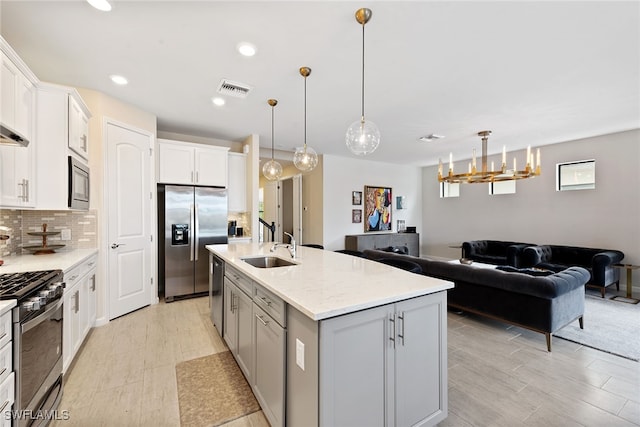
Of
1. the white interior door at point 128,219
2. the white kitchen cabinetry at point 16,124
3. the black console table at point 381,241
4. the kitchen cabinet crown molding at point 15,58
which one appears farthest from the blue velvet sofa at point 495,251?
the kitchen cabinet crown molding at point 15,58

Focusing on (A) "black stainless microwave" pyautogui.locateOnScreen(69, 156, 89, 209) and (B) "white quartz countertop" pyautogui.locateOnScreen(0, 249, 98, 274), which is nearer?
(B) "white quartz countertop" pyautogui.locateOnScreen(0, 249, 98, 274)

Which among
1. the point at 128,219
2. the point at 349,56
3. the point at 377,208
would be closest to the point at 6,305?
the point at 128,219

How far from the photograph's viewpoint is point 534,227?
239 inches

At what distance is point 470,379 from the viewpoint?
2.27 m

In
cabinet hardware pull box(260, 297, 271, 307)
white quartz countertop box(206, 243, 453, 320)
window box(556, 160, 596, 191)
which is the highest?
window box(556, 160, 596, 191)

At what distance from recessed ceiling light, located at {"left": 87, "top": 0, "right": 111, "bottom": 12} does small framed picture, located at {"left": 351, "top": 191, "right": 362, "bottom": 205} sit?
19.1ft

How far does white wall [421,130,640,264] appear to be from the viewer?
485 cm

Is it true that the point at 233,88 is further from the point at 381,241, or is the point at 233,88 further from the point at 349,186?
the point at 381,241

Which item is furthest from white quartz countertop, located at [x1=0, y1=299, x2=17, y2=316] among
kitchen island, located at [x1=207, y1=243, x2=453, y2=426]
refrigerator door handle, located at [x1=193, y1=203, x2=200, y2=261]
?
refrigerator door handle, located at [x1=193, y1=203, x2=200, y2=261]

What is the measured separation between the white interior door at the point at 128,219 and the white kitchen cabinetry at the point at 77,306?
35cm

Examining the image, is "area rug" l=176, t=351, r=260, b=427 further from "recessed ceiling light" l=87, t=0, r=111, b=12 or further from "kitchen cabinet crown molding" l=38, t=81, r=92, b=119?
"recessed ceiling light" l=87, t=0, r=111, b=12

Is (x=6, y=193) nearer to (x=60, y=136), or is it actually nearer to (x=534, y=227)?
(x=60, y=136)

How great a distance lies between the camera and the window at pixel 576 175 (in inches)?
209

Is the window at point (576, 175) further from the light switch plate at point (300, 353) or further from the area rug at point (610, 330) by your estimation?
the light switch plate at point (300, 353)
